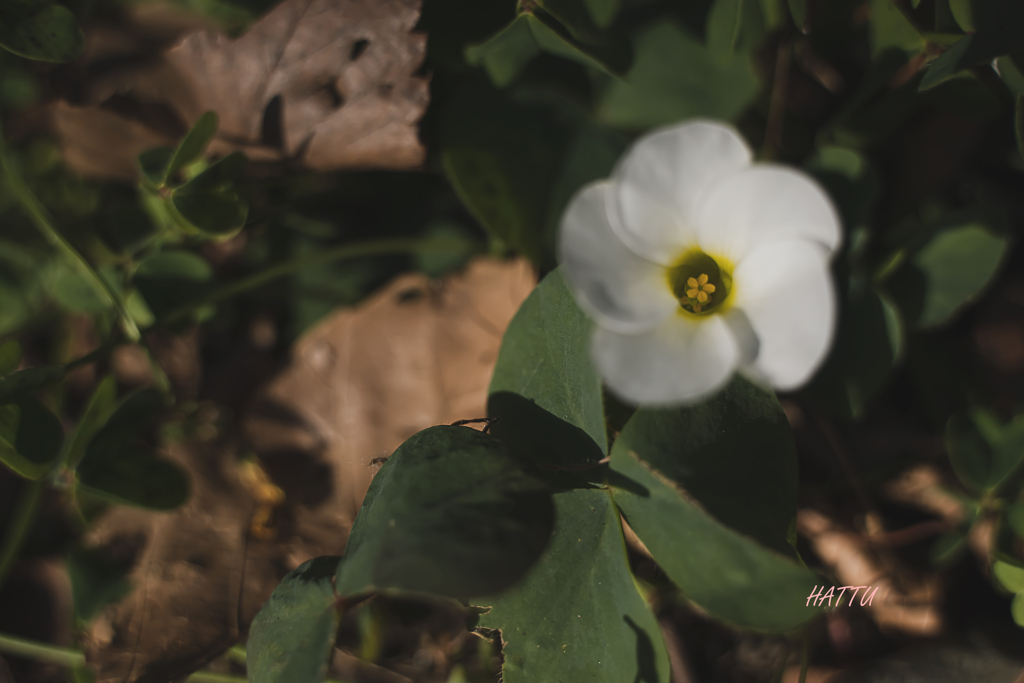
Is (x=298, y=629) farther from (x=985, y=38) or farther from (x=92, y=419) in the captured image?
(x=985, y=38)

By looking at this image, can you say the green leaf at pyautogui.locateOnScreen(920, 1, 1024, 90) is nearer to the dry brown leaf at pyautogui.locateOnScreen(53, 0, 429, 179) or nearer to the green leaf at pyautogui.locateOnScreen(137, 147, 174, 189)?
the dry brown leaf at pyautogui.locateOnScreen(53, 0, 429, 179)

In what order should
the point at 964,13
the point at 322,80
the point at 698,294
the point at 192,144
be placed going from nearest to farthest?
the point at 698,294, the point at 964,13, the point at 192,144, the point at 322,80

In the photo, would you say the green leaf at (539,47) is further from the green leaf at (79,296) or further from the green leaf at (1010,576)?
the green leaf at (1010,576)

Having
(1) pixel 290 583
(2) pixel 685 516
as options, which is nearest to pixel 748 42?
(2) pixel 685 516

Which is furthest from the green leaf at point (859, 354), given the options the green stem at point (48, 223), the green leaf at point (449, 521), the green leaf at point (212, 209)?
the green stem at point (48, 223)

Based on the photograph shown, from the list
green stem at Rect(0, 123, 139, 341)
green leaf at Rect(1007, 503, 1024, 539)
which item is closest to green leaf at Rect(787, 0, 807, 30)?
green leaf at Rect(1007, 503, 1024, 539)

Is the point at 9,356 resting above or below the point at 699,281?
below

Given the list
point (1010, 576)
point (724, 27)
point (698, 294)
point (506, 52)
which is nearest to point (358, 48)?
point (506, 52)
